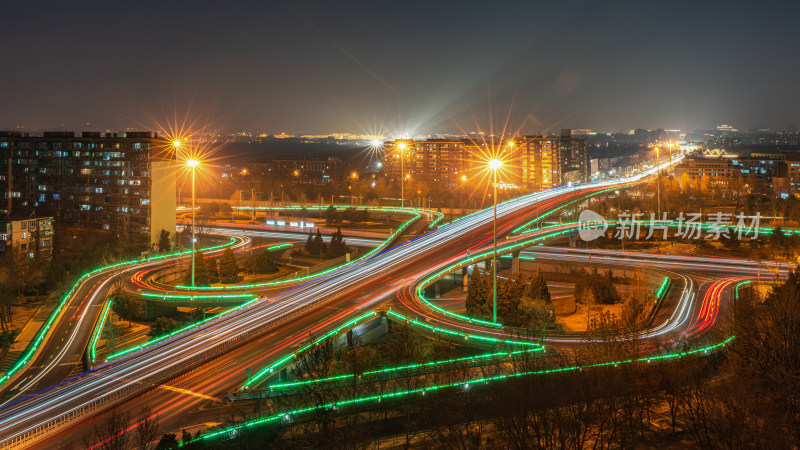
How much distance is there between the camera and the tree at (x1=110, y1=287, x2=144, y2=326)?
1875 cm

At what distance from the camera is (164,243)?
29.1 meters

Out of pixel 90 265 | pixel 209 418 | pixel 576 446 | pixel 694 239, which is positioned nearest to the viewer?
pixel 576 446

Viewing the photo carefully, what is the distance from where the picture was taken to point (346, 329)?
48.9ft

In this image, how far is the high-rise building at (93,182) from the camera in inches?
1280

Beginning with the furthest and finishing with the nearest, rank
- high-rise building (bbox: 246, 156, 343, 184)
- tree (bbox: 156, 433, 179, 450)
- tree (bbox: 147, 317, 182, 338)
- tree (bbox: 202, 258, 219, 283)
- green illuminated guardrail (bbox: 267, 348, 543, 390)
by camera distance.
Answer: high-rise building (bbox: 246, 156, 343, 184)
tree (bbox: 202, 258, 219, 283)
tree (bbox: 147, 317, 182, 338)
green illuminated guardrail (bbox: 267, 348, 543, 390)
tree (bbox: 156, 433, 179, 450)

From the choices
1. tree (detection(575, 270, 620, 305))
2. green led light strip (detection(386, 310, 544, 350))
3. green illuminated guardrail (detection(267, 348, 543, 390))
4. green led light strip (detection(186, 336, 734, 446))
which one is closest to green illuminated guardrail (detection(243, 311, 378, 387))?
green illuminated guardrail (detection(267, 348, 543, 390))

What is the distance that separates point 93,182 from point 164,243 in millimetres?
8558

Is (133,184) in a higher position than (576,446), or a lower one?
higher

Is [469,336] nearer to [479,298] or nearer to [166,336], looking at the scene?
[479,298]

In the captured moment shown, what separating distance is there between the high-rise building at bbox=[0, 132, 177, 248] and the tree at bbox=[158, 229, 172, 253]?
1422mm

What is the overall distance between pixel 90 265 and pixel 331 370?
652 inches

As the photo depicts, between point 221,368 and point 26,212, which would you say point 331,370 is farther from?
point 26,212

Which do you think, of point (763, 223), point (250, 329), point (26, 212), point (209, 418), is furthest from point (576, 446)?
point (26, 212)

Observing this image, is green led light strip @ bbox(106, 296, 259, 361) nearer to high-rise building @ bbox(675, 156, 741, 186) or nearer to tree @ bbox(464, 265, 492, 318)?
tree @ bbox(464, 265, 492, 318)
